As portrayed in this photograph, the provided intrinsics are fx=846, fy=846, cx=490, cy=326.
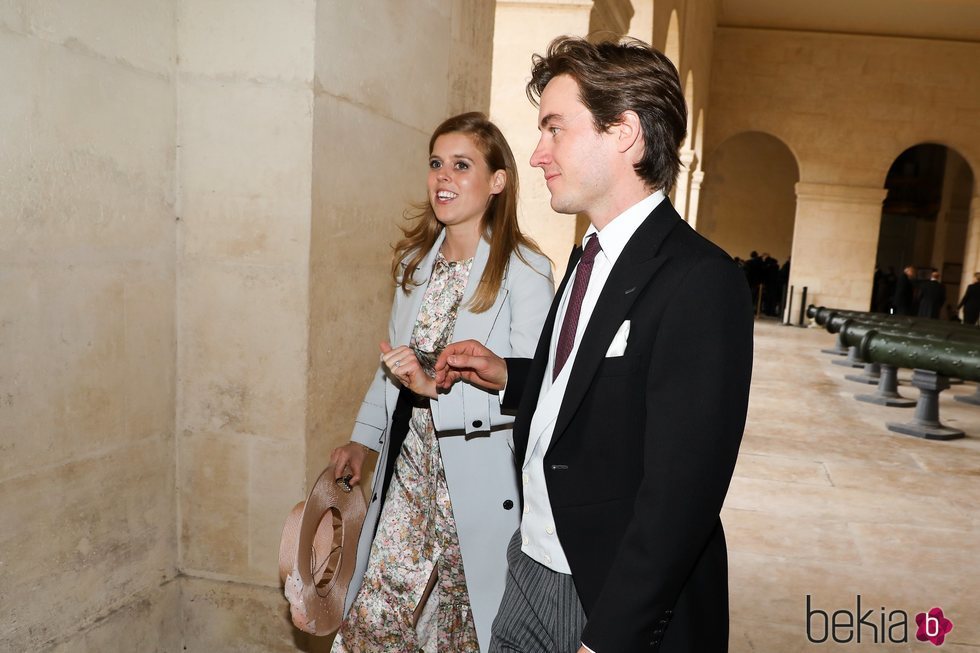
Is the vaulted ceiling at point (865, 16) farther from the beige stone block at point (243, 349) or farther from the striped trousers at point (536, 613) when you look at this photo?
the striped trousers at point (536, 613)

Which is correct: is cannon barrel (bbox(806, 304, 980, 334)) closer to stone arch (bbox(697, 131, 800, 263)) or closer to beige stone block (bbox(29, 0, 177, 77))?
beige stone block (bbox(29, 0, 177, 77))

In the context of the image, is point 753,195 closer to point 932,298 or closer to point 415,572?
point 932,298

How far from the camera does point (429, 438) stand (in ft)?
8.22

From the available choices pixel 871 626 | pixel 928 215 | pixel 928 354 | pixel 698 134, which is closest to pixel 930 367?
pixel 928 354

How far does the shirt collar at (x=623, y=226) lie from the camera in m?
1.59

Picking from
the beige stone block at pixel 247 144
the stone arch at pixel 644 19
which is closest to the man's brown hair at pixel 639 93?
the beige stone block at pixel 247 144

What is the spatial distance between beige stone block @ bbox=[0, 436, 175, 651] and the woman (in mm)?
657

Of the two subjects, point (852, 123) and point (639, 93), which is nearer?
point (639, 93)

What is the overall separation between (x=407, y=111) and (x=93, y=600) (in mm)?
2020

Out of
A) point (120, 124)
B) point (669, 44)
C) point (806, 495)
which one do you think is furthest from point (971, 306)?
point (120, 124)

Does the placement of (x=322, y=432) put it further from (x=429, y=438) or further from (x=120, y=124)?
(x=120, y=124)

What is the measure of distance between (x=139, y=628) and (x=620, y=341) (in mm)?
2027

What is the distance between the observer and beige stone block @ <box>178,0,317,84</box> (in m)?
2.62

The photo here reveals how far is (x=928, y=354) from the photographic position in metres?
8.52
